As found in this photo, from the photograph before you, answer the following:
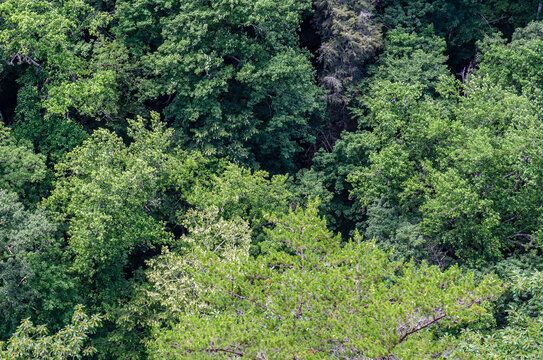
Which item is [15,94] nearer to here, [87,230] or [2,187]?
[2,187]

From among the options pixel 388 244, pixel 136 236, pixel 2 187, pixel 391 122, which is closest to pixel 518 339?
pixel 388 244

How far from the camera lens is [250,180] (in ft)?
87.1

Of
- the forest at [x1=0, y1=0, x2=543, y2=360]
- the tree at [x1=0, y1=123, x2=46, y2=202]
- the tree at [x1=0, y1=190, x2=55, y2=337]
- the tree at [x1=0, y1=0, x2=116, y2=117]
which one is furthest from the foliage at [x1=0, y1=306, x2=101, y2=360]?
the tree at [x1=0, y1=0, x2=116, y2=117]

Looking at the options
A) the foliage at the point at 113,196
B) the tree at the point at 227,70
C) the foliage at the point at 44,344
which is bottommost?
the foliage at the point at 44,344

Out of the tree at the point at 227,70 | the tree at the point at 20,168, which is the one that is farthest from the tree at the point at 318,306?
the tree at the point at 227,70

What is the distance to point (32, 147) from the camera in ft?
86.9

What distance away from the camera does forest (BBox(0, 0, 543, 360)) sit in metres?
17.8

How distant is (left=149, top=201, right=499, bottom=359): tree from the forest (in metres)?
0.08

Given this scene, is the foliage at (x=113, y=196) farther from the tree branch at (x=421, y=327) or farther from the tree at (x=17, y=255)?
the tree branch at (x=421, y=327)

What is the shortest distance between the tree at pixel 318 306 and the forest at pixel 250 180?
0.08 m

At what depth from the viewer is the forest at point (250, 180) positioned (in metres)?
17.8

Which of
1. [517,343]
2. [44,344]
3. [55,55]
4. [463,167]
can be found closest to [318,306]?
[517,343]

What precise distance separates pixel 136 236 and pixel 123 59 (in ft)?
31.2

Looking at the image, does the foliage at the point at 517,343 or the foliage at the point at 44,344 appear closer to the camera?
the foliage at the point at 517,343
